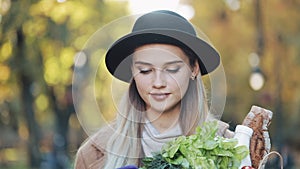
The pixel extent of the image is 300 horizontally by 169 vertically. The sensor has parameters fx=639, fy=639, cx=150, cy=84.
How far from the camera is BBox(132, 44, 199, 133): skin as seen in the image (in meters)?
2.09

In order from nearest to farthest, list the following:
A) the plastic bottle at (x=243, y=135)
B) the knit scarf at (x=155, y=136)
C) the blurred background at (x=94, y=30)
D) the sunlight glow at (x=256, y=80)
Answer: the plastic bottle at (x=243, y=135) → the knit scarf at (x=155, y=136) → the blurred background at (x=94, y=30) → the sunlight glow at (x=256, y=80)

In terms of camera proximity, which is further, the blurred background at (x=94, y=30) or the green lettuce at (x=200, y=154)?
the blurred background at (x=94, y=30)

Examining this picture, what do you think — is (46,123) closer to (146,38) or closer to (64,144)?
(64,144)

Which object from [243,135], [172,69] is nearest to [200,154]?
[243,135]

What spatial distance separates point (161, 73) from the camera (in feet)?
6.86

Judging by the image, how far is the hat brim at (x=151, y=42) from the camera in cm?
208

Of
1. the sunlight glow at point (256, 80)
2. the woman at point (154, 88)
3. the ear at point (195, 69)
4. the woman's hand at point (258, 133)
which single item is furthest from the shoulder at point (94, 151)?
the sunlight glow at point (256, 80)

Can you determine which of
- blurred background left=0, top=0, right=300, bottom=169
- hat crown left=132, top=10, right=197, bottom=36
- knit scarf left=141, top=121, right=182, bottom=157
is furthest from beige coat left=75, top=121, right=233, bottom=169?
blurred background left=0, top=0, right=300, bottom=169

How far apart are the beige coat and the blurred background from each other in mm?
11407

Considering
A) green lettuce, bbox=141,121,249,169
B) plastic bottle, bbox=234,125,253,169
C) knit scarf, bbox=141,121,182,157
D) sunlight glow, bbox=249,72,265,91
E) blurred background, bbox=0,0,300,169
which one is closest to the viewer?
green lettuce, bbox=141,121,249,169

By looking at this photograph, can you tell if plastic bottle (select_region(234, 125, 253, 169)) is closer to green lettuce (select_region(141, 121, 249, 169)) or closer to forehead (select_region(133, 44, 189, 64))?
green lettuce (select_region(141, 121, 249, 169))

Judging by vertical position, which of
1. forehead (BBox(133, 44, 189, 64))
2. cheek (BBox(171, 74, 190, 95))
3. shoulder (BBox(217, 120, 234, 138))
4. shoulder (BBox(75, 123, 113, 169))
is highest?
forehead (BBox(133, 44, 189, 64))

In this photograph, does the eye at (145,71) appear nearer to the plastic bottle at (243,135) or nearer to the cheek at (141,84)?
the cheek at (141,84)

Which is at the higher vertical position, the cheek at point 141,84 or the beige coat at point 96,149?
the cheek at point 141,84
